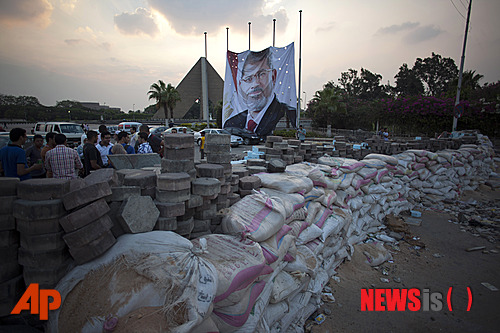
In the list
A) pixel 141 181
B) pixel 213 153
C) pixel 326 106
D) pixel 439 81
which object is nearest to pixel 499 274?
pixel 213 153

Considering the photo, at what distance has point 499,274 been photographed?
403cm

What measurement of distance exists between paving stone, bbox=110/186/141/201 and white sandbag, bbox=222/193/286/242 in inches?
38.3

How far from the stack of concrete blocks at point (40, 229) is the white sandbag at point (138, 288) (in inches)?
5.2

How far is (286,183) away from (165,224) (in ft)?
6.37

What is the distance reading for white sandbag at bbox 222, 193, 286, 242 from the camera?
2.49 metres

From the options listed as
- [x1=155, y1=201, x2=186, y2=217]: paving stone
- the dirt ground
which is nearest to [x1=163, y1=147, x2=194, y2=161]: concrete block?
[x1=155, y1=201, x2=186, y2=217]: paving stone

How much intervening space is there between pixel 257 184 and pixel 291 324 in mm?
1706

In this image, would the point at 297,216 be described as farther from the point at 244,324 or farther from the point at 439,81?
the point at 439,81

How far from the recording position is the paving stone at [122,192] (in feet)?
6.70

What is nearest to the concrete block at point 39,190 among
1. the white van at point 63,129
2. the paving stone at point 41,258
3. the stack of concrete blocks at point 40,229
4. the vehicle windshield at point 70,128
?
the stack of concrete blocks at point 40,229

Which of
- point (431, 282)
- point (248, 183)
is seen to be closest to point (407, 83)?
point (431, 282)

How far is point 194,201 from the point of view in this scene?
2.44 m

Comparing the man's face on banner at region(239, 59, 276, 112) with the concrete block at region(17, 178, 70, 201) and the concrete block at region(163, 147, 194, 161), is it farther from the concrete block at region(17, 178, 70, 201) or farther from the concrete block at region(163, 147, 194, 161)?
the concrete block at region(17, 178, 70, 201)

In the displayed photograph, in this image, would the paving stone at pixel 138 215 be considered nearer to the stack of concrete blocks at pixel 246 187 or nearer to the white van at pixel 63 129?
the stack of concrete blocks at pixel 246 187
